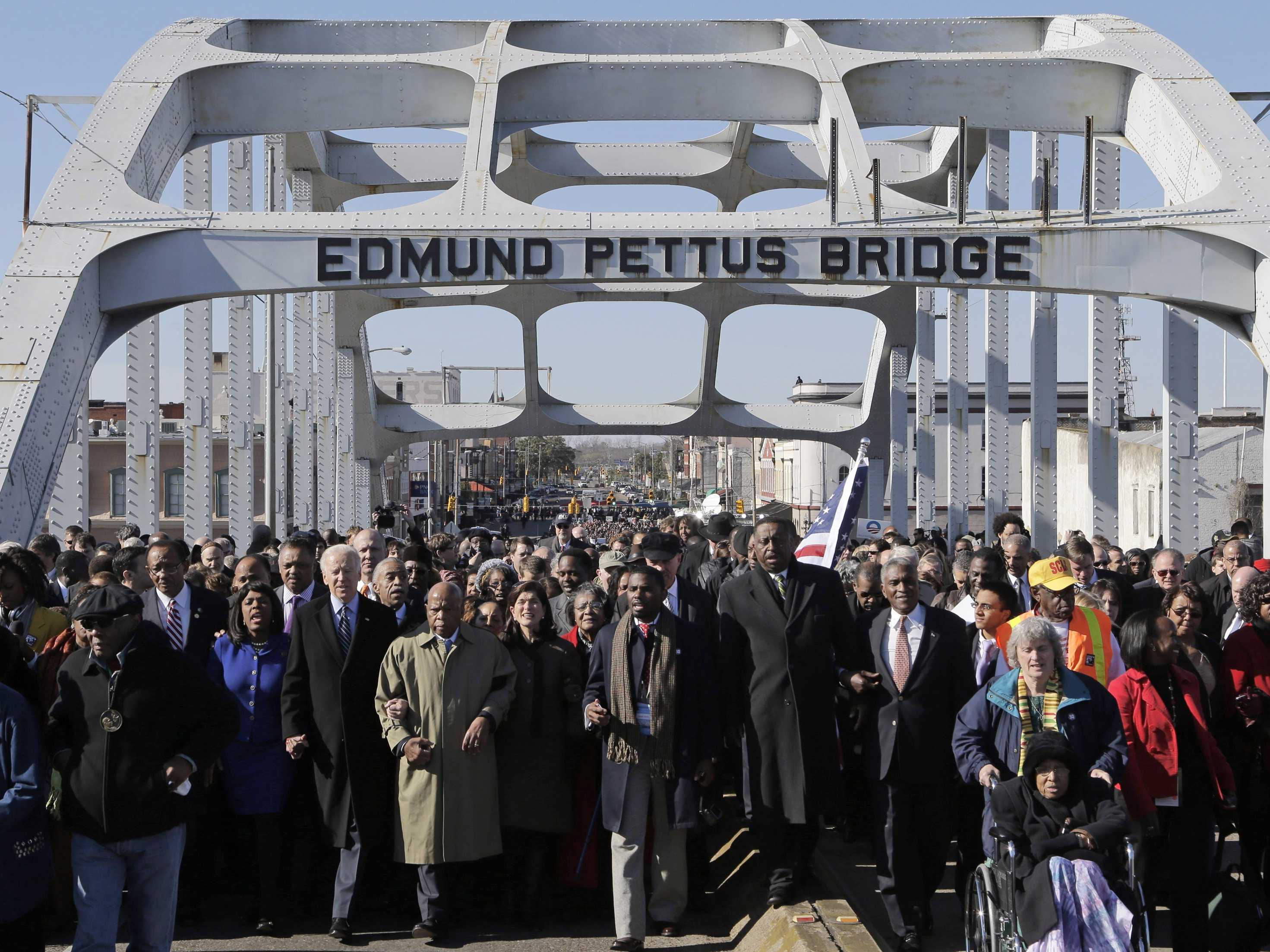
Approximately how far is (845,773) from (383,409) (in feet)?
96.1

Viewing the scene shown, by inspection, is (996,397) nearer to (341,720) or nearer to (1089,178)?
(1089,178)

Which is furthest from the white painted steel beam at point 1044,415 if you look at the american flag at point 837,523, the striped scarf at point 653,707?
the striped scarf at point 653,707

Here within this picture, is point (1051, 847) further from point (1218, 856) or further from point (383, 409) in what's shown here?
point (383, 409)

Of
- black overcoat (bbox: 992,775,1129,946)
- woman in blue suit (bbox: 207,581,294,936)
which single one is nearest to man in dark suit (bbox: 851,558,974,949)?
black overcoat (bbox: 992,775,1129,946)

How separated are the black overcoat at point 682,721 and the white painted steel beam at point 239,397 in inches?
578

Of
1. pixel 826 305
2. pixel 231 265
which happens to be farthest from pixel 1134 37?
pixel 826 305

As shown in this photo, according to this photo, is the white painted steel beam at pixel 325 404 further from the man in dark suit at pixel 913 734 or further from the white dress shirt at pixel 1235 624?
the man in dark suit at pixel 913 734

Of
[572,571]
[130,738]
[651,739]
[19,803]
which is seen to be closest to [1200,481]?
[572,571]

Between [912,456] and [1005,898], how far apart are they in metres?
53.2

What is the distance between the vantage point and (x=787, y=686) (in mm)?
6871

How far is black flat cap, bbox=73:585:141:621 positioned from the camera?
5.30 metres

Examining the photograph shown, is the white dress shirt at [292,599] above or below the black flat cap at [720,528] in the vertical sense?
below

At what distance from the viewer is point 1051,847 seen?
5188mm

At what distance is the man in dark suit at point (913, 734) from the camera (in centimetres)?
657
